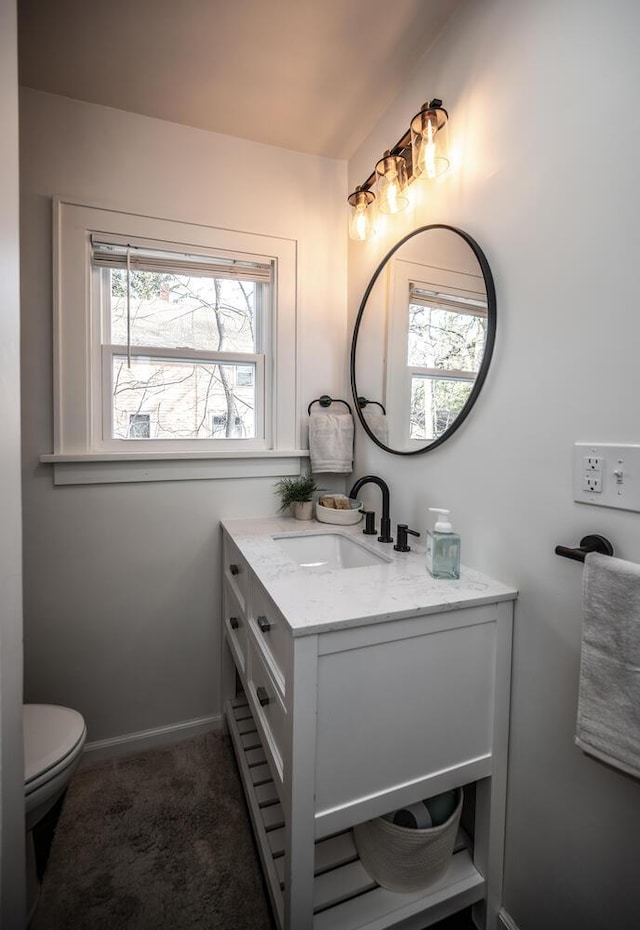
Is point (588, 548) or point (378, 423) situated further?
point (378, 423)

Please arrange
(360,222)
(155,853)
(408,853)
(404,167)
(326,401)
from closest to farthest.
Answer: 1. (408,853)
2. (155,853)
3. (404,167)
4. (360,222)
5. (326,401)

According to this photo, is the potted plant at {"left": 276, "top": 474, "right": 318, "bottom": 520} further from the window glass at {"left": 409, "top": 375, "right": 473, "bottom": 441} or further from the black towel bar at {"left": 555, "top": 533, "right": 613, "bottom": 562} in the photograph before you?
the black towel bar at {"left": 555, "top": 533, "right": 613, "bottom": 562}

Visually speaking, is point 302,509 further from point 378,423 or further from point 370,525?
point 378,423

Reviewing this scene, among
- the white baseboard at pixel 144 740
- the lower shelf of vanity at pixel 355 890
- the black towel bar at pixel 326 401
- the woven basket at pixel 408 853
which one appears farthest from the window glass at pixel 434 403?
the white baseboard at pixel 144 740

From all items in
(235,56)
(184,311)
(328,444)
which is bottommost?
(328,444)

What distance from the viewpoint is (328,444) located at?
1.79 metres

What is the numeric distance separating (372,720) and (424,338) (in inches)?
42.5

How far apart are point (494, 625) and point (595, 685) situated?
10.5 inches

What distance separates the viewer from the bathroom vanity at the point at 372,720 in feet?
2.89

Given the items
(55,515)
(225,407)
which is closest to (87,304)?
(225,407)

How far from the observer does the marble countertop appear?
90 centimetres

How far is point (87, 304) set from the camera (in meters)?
1.56

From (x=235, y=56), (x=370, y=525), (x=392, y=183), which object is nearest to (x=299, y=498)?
(x=370, y=525)

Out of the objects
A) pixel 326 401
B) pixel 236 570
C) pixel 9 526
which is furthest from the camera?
pixel 326 401
